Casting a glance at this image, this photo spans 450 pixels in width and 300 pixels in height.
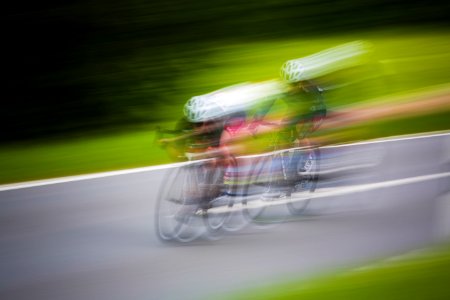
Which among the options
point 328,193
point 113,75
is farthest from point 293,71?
point 113,75

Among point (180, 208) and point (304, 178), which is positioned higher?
point (304, 178)

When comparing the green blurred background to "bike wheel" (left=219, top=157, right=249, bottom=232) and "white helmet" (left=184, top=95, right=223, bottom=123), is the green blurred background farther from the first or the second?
"white helmet" (left=184, top=95, right=223, bottom=123)

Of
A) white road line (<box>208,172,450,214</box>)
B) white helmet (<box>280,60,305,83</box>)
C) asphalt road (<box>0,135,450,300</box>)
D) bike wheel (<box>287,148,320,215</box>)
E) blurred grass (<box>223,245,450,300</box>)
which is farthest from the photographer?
white helmet (<box>280,60,305,83</box>)

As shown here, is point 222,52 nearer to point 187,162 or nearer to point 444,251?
point 187,162

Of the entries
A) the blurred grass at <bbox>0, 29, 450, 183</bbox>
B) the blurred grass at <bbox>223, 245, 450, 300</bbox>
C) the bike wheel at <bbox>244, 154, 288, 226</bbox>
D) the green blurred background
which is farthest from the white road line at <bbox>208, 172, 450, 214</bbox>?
the green blurred background

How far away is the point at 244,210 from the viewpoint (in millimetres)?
7051

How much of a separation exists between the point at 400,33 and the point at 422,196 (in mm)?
10765

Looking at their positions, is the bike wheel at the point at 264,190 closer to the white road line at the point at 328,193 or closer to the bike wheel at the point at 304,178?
the white road line at the point at 328,193

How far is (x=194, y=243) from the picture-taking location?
6.84 meters

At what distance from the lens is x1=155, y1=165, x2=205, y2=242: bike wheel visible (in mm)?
6715

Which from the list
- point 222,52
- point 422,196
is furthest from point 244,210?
point 222,52

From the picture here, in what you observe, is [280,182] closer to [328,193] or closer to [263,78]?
[328,193]

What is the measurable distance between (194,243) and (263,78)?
26.0ft

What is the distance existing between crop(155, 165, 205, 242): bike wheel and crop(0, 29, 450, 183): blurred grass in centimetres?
175
